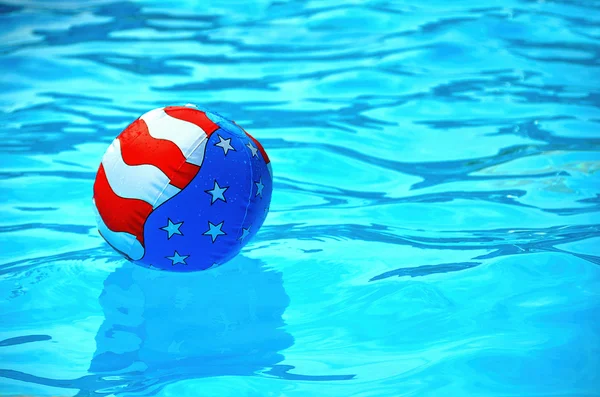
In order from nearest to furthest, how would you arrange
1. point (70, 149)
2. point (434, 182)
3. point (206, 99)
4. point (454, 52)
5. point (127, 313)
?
point (127, 313)
point (434, 182)
point (70, 149)
point (206, 99)
point (454, 52)

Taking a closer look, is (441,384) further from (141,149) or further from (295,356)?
(141,149)

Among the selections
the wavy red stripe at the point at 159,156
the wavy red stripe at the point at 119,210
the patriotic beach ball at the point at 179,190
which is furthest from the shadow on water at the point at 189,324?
the wavy red stripe at the point at 159,156

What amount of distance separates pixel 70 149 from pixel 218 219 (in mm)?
→ 2597

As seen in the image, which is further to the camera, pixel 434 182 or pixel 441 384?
pixel 434 182

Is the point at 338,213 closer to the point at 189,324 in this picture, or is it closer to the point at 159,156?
the point at 189,324

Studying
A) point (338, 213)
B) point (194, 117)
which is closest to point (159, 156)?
point (194, 117)

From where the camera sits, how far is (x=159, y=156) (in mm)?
3131

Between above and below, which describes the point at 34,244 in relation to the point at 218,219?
below

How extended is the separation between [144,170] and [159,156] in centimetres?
8

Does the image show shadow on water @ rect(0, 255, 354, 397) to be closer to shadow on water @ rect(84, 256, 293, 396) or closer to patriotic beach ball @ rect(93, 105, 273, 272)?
shadow on water @ rect(84, 256, 293, 396)

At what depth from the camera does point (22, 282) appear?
12.4 ft

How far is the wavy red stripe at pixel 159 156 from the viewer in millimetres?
3094

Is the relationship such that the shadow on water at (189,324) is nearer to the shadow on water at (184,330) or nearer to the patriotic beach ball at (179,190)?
the shadow on water at (184,330)

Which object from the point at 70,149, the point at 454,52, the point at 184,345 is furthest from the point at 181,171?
the point at 454,52
